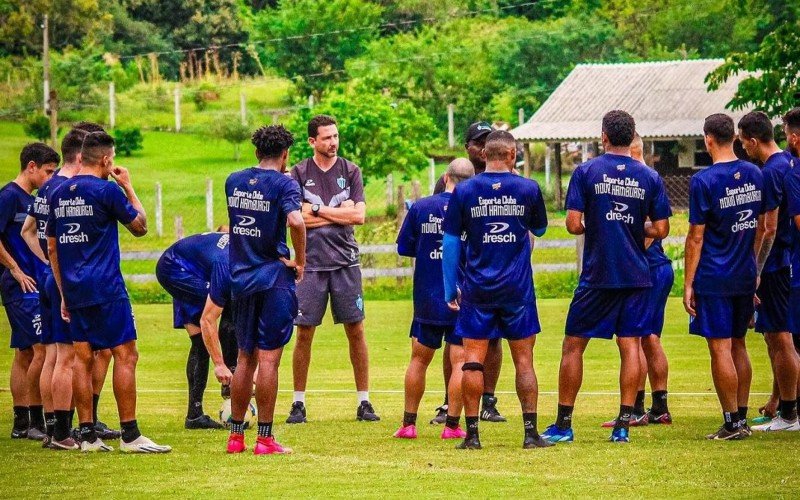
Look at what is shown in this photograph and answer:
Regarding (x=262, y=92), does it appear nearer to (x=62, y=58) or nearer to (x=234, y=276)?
(x=62, y=58)

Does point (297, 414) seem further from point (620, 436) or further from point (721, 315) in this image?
point (721, 315)

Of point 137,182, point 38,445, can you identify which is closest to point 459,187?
point 38,445

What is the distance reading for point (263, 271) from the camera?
1067 cm

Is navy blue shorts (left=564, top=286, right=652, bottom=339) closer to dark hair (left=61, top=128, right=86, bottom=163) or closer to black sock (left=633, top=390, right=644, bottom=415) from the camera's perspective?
black sock (left=633, top=390, right=644, bottom=415)

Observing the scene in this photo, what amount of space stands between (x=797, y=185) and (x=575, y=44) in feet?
167

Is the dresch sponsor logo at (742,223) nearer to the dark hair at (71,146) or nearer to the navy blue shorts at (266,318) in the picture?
the navy blue shorts at (266,318)

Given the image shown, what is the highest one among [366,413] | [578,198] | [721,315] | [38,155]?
[38,155]

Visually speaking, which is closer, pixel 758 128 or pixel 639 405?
pixel 758 128

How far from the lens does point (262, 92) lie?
63094mm

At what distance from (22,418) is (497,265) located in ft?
13.5

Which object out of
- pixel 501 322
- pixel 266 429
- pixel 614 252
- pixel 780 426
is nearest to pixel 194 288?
pixel 266 429

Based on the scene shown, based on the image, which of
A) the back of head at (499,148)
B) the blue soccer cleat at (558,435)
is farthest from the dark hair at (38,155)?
the blue soccer cleat at (558,435)

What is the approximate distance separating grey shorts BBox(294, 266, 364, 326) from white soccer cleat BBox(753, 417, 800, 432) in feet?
11.9

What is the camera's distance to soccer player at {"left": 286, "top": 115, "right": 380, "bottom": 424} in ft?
43.6
